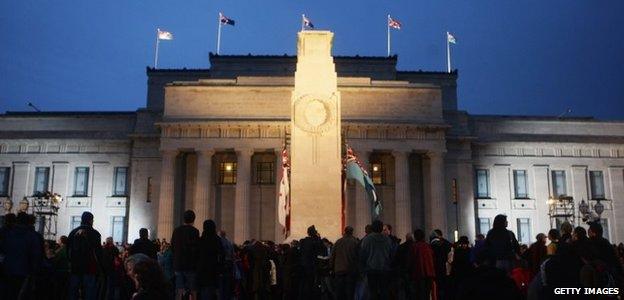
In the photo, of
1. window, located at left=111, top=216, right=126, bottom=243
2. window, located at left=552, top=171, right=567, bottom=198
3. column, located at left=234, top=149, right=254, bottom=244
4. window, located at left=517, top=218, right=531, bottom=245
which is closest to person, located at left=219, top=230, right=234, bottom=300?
column, located at left=234, top=149, right=254, bottom=244

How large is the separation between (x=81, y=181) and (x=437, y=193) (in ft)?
90.4

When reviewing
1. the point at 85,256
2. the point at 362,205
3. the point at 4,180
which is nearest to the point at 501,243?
the point at 85,256

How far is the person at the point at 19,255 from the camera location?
1102cm

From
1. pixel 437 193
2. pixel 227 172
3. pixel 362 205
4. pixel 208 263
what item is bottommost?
pixel 208 263

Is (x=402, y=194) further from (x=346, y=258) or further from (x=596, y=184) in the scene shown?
(x=346, y=258)

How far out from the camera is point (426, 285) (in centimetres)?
1456

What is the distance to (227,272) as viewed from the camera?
14.5 metres

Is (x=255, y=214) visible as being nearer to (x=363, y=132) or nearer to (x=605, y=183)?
(x=363, y=132)

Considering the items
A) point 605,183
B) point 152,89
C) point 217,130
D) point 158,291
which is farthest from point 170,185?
point 158,291

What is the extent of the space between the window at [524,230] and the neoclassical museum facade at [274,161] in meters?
0.10

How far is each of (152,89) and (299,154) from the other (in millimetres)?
39829

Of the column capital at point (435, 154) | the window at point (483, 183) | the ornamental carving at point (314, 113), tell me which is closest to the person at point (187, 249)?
the ornamental carving at point (314, 113)

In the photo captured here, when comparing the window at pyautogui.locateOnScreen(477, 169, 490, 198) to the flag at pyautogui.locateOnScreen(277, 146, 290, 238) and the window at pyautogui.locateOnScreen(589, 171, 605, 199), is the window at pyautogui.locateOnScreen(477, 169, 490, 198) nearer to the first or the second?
the window at pyautogui.locateOnScreen(589, 171, 605, 199)

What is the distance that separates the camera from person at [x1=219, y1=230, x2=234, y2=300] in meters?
13.7
